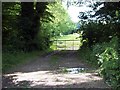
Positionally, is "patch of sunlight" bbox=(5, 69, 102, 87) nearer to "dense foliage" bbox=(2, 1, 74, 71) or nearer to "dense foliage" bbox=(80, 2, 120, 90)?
"dense foliage" bbox=(80, 2, 120, 90)

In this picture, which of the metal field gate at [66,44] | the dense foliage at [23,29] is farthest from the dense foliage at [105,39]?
the metal field gate at [66,44]

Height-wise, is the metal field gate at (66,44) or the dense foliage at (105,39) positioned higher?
the dense foliage at (105,39)

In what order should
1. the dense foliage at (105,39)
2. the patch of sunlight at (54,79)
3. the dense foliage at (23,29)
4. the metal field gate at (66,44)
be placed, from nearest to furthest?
the dense foliage at (105,39) < the patch of sunlight at (54,79) < the dense foliage at (23,29) < the metal field gate at (66,44)

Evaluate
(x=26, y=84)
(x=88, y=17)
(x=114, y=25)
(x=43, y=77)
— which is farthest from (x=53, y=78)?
(x=88, y=17)

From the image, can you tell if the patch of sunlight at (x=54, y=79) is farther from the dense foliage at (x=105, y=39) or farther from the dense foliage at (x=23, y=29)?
the dense foliage at (x=23, y=29)

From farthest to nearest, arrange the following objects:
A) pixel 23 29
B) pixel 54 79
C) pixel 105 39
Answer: pixel 23 29, pixel 105 39, pixel 54 79

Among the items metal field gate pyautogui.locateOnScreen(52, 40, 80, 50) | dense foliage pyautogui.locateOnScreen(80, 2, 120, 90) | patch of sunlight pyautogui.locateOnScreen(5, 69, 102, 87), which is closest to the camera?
dense foliage pyautogui.locateOnScreen(80, 2, 120, 90)

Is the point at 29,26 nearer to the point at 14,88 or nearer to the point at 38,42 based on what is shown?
the point at 38,42

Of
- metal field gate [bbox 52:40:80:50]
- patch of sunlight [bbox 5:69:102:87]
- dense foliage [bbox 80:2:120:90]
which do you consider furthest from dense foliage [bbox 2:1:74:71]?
patch of sunlight [bbox 5:69:102:87]

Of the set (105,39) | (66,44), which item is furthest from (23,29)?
(66,44)

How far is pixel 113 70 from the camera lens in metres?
8.52

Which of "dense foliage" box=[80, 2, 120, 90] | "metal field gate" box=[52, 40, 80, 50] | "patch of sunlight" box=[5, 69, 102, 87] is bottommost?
"metal field gate" box=[52, 40, 80, 50]

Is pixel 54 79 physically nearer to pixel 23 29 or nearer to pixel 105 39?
pixel 105 39

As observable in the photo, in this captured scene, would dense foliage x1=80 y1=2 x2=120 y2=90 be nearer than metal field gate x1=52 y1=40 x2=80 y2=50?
Yes
